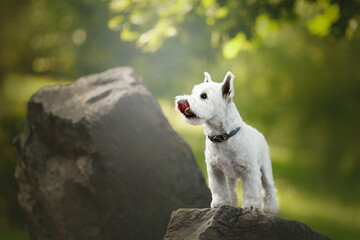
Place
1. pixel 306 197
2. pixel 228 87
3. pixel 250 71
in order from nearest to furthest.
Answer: pixel 228 87 < pixel 306 197 < pixel 250 71

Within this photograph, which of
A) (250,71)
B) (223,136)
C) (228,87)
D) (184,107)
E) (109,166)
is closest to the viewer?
(184,107)

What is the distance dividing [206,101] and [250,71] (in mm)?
7544

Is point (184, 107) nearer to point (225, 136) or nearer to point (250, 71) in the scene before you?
point (225, 136)

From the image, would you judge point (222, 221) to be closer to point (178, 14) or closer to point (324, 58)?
point (178, 14)

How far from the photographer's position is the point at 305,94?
33.0 feet

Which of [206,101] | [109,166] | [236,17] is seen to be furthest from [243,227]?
[236,17]

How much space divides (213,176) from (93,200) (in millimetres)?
1768

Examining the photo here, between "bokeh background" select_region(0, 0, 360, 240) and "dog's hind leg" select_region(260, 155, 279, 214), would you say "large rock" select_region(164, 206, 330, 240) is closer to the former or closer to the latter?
"dog's hind leg" select_region(260, 155, 279, 214)

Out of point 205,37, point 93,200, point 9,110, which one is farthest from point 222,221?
point 9,110

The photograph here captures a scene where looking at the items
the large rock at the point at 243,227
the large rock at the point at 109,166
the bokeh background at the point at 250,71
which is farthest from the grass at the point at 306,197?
the large rock at the point at 243,227

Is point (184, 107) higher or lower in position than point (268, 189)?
higher

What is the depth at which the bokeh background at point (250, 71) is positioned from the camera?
22.9 feet

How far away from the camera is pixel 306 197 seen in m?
9.10

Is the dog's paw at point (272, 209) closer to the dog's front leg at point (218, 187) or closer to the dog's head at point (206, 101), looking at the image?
the dog's front leg at point (218, 187)
